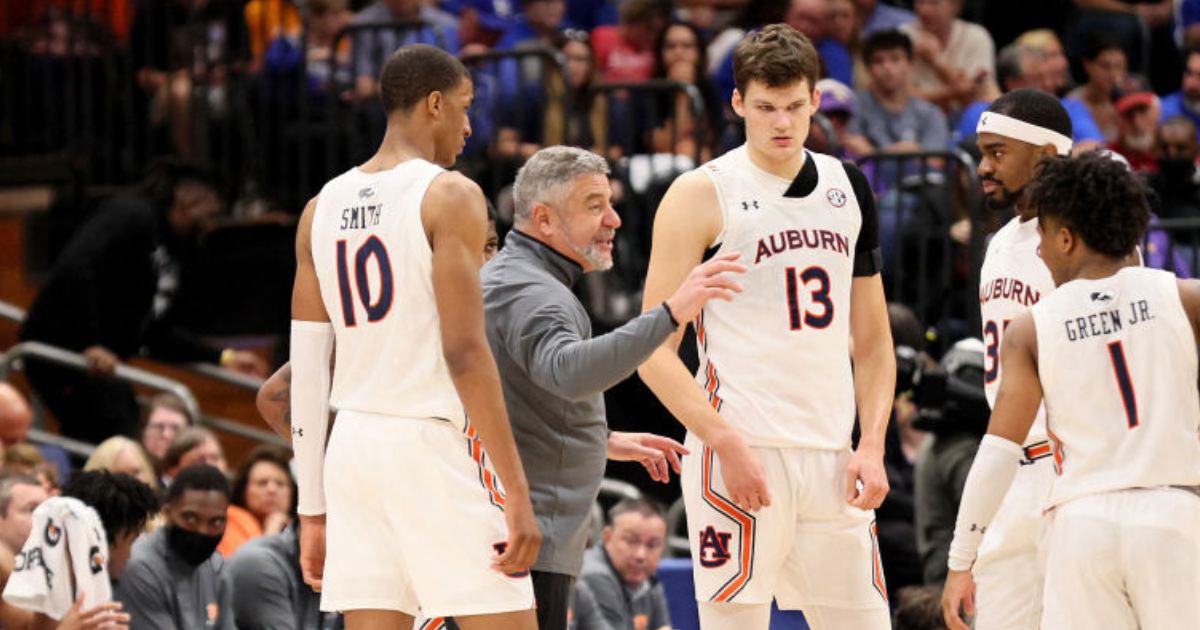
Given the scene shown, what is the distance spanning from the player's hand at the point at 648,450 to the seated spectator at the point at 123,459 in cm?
381

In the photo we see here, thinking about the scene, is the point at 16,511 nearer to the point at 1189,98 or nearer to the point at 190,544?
the point at 190,544

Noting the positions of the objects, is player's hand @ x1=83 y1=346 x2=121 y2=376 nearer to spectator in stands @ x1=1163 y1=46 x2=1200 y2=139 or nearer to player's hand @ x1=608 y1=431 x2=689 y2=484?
player's hand @ x1=608 y1=431 x2=689 y2=484

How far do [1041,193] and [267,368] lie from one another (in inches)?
308

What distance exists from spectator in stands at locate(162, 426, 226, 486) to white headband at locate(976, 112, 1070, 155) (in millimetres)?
4881

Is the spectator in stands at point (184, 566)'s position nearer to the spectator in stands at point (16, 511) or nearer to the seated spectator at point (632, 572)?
the spectator in stands at point (16, 511)

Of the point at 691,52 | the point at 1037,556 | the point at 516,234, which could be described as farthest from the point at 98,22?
the point at 1037,556

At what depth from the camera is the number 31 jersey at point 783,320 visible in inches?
231

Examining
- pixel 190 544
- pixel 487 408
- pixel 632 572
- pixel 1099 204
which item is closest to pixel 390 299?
pixel 487 408

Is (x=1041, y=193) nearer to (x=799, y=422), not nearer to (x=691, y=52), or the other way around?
(x=799, y=422)

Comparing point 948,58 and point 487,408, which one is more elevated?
point 948,58

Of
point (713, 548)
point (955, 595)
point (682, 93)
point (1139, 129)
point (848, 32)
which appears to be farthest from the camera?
point (848, 32)

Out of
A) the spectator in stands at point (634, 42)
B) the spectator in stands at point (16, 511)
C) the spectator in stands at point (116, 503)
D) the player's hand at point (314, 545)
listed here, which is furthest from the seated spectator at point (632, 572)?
the spectator in stands at point (634, 42)

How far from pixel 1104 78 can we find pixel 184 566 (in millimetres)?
6917

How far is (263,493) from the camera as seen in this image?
386 inches
